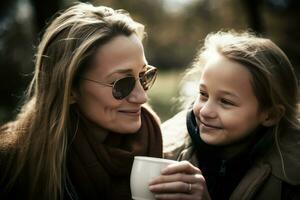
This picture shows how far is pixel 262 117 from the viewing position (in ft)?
10.2

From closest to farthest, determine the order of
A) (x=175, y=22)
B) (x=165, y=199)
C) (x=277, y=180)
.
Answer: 1. (x=165, y=199)
2. (x=277, y=180)
3. (x=175, y=22)

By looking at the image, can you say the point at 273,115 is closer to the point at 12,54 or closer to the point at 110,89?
the point at 110,89

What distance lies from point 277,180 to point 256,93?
1.83 ft

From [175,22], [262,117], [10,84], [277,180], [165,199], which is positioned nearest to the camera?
[165,199]

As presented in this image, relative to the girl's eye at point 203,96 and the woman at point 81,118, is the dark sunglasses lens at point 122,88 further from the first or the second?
the girl's eye at point 203,96

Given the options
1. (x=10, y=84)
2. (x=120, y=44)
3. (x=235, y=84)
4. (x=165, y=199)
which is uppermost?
(x=120, y=44)

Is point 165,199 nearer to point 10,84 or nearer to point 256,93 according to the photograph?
point 256,93

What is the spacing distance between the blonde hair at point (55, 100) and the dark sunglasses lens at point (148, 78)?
0.96 feet

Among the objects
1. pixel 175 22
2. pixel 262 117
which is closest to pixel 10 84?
pixel 262 117

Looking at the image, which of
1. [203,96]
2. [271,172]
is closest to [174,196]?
[271,172]

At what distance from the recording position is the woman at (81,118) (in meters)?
2.95

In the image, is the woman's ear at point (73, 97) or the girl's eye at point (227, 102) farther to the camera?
the woman's ear at point (73, 97)

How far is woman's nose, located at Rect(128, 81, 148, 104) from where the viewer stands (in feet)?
9.94

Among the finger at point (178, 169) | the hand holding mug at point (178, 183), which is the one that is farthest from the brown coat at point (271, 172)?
the finger at point (178, 169)
